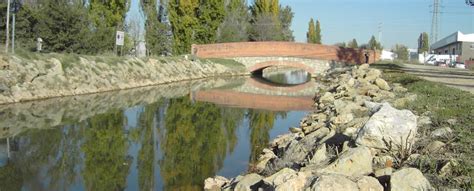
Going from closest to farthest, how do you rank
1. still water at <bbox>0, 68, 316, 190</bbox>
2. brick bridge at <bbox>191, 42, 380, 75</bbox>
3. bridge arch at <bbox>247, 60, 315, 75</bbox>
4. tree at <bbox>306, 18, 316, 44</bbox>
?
still water at <bbox>0, 68, 316, 190</bbox> → brick bridge at <bbox>191, 42, 380, 75</bbox> → bridge arch at <bbox>247, 60, 315, 75</bbox> → tree at <bbox>306, 18, 316, 44</bbox>

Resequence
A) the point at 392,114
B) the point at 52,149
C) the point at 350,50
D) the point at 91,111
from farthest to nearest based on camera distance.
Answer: the point at 350,50
the point at 91,111
the point at 52,149
the point at 392,114

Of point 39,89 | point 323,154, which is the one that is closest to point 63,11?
point 39,89

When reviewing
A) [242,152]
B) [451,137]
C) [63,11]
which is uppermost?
[63,11]

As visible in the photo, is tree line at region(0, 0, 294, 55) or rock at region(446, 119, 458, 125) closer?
rock at region(446, 119, 458, 125)

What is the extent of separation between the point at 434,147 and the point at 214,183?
326 centimetres

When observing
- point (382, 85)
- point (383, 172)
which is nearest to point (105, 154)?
point (383, 172)

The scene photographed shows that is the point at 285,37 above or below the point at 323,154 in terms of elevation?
above

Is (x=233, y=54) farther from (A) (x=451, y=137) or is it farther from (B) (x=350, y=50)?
(A) (x=451, y=137)

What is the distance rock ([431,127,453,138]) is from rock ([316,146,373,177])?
196 cm

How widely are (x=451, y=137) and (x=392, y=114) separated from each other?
3.62ft

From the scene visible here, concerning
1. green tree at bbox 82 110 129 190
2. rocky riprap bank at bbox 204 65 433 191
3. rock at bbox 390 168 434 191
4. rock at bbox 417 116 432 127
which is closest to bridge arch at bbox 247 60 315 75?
green tree at bbox 82 110 129 190

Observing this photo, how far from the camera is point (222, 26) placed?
51.6 meters

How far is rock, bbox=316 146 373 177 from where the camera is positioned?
19.9ft

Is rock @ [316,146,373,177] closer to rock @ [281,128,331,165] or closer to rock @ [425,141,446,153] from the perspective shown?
rock @ [425,141,446,153]
